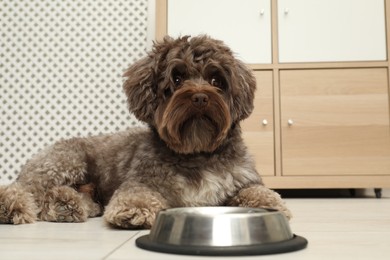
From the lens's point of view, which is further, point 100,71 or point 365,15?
point 100,71

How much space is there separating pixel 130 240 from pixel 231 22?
2.47m

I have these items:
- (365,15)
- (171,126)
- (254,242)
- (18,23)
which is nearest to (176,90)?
(171,126)

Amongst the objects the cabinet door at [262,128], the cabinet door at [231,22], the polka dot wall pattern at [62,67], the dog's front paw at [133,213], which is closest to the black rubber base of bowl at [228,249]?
the dog's front paw at [133,213]

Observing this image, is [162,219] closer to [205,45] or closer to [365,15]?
[205,45]

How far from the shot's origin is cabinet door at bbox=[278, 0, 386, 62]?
3.65m

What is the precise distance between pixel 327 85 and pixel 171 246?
8.75ft


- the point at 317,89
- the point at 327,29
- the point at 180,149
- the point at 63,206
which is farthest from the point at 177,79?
the point at 327,29

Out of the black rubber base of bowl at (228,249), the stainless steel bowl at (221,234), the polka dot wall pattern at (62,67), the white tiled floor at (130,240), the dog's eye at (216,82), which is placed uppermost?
the polka dot wall pattern at (62,67)

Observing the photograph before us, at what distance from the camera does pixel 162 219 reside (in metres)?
1.37

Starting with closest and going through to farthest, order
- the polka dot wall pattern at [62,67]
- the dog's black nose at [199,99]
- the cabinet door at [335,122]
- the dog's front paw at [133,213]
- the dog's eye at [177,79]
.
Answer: the dog's front paw at [133,213] < the dog's black nose at [199,99] < the dog's eye at [177,79] < the cabinet door at [335,122] < the polka dot wall pattern at [62,67]

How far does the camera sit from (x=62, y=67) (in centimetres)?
421

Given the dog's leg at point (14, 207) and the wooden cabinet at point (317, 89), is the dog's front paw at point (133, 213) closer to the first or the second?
the dog's leg at point (14, 207)

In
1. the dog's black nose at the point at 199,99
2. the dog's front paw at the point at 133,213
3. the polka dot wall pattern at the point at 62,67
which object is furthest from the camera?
the polka dot wall pattern at the point at 62,67

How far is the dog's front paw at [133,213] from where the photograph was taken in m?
1.86
